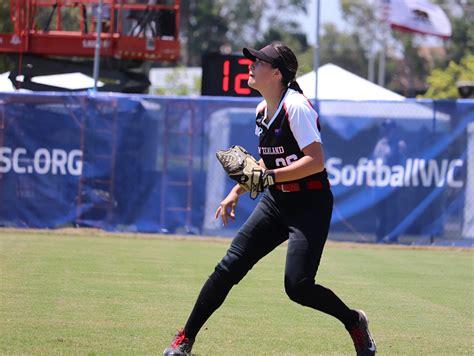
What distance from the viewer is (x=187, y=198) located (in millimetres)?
14883

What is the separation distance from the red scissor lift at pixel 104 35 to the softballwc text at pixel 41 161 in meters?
4.55

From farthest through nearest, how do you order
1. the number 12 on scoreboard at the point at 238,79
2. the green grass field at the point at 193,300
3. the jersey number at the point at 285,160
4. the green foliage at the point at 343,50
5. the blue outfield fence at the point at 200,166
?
the green foliage at the point at 343,50
the number 12 on scoreboard at the point at 238,79
the blue outfield fence at the point at 200,166
the green grass field at the point at 193,300
the jersey number at the point at 285,160

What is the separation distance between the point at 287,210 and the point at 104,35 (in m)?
13.9

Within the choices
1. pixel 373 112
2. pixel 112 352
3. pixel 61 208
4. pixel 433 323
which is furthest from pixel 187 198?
pixel 112 352

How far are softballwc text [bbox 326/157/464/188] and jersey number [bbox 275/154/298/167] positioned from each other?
8.79 m

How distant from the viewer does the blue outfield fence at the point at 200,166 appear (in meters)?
14.8

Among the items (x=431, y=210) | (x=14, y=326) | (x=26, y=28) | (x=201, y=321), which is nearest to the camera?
(x=201, y=321)

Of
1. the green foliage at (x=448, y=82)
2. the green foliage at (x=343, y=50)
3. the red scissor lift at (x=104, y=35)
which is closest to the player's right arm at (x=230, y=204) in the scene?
the red scissor lift at (x=104, y=35)

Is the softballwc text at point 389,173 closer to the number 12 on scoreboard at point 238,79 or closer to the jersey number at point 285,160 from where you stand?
the number 12 on scoreboard at point 238,79

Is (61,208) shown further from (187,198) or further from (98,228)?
(187,198)

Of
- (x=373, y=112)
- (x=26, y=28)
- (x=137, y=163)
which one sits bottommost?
(x=137, y=163)

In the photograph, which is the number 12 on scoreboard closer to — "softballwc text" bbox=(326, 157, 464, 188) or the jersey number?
"softballwc text" bbox=(326, 157, 464, 188)

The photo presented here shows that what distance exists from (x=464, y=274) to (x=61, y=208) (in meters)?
6.48

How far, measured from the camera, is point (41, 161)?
14914 millimetres
